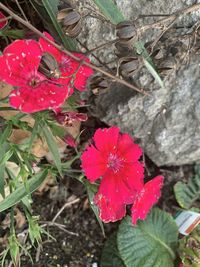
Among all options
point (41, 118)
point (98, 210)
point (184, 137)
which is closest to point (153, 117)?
point (184, 137)

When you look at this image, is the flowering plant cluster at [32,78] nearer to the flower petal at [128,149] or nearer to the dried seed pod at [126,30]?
the dried seed pod at [126,30]

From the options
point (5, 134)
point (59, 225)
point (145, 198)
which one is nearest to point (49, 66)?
point (5, 134)

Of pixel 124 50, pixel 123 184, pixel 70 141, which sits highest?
pixel 124 50

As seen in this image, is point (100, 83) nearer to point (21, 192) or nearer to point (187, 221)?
point (21, 192)

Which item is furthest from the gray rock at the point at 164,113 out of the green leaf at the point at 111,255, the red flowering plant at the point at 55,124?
the green leaf at the point at 111,255

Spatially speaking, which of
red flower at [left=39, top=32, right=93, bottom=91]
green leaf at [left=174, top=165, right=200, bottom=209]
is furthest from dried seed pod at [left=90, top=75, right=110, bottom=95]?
green leaf at [left=174, top=165, right=200, bottom=209]

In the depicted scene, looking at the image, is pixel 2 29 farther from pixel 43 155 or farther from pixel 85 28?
pixel 43 155
